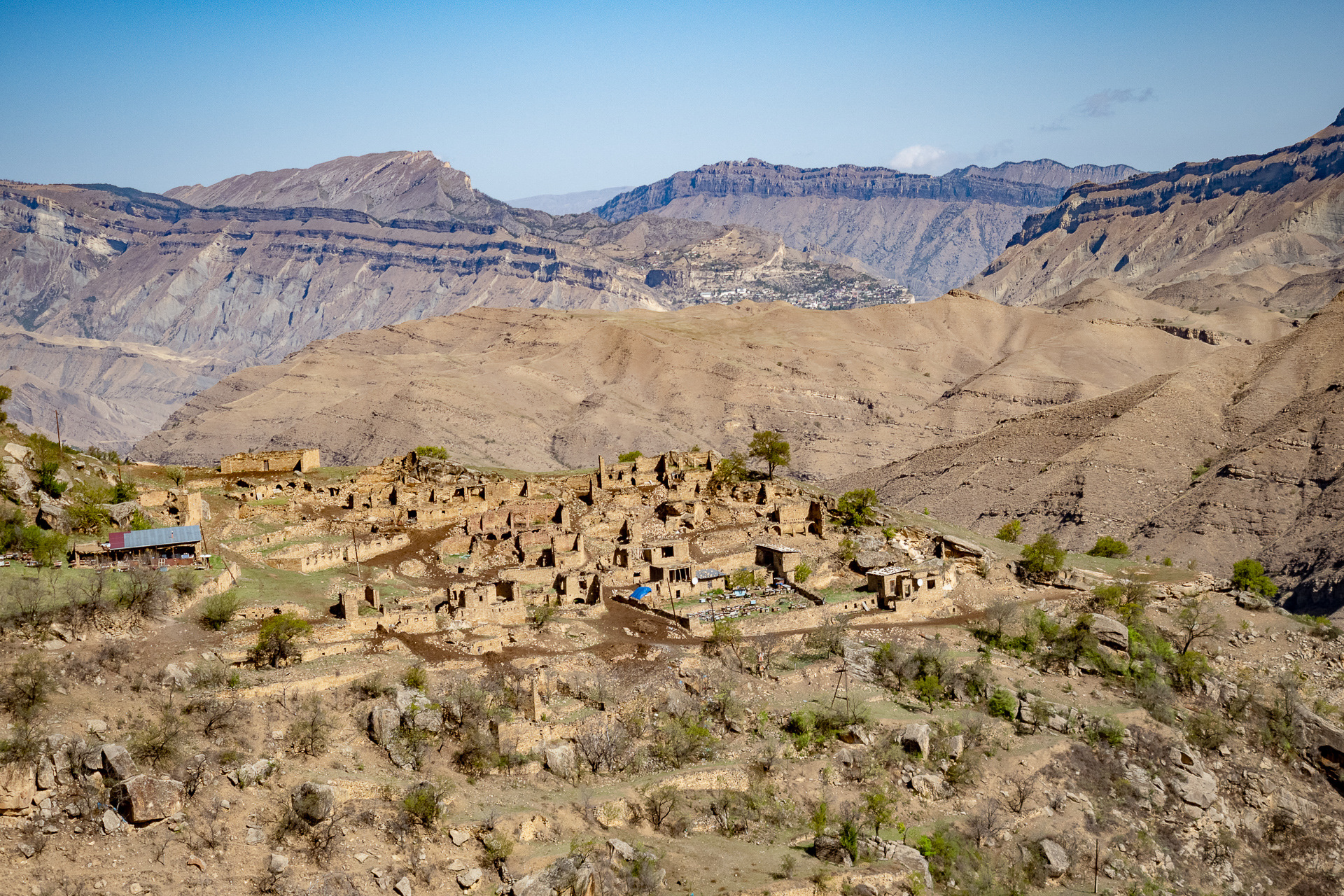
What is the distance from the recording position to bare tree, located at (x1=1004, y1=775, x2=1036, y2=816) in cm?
3256

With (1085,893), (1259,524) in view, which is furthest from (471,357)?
(1085,893)

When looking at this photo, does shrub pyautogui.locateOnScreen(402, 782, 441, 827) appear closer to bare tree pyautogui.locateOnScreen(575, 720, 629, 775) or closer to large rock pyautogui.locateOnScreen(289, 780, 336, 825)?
large rock pyautogui.locateOnScreen(289, 780, 336, 825)

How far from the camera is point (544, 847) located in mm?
25594

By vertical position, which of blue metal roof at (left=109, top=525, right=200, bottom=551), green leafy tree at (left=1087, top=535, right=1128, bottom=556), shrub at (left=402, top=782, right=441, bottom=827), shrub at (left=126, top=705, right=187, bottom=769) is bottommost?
green leafy tree at (left=1087, top=535, right=1128, bottom=556)

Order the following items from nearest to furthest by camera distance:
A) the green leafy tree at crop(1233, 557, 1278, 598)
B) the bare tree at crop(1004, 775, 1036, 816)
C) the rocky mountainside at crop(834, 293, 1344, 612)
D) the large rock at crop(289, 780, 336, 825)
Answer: the large rock at crop(289, 780, 336, 825) < the bare tree at crop(1004, 775, 1036, 816) < the green leafy tree at crop(1233, 557, 1278, 598) < the rocky mountainside at crop(834, 293, 1344, 612)

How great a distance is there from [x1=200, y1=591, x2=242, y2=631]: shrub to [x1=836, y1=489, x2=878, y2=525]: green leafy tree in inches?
1216

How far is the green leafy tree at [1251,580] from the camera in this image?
59781 mm

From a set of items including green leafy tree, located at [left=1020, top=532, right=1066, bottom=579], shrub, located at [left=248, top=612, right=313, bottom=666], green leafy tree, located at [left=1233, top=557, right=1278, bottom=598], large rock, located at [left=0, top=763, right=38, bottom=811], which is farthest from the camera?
green leafy tree, located at [left=1233, top=557, right=1278, bottom=598]

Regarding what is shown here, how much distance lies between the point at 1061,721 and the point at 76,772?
2865cm

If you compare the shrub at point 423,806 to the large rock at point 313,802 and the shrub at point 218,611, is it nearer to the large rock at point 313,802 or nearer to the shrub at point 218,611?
the large rock at point 313,802

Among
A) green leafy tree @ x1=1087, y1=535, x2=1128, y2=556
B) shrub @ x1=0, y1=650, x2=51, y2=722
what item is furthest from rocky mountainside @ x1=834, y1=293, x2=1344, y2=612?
shrub @ x1=0, y1=650, x2=51, y2=722

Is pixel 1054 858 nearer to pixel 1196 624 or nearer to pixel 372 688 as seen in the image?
pixel 372 688

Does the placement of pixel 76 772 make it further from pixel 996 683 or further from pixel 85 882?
pixel 996 683

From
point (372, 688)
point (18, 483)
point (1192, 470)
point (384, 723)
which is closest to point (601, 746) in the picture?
point (384, 723)
